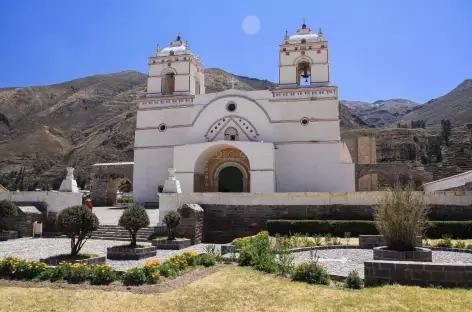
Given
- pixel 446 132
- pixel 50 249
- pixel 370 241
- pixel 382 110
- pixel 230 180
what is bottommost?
pixel 50 249

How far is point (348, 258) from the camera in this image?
1149cm

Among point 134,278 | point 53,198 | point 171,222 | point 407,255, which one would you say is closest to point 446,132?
point 171,222

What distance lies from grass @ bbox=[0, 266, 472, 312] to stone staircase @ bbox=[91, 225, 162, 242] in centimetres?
960

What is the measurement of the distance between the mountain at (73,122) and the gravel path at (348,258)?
53200 mm

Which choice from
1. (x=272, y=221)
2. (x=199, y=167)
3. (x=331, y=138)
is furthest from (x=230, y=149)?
(x=272, y=221)

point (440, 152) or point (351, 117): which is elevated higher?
point (351, 117)

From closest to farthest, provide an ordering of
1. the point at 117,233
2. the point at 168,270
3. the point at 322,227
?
the point at 168,270 < the point at 322,227 < the point at 117,233

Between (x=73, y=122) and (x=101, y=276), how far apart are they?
329ft

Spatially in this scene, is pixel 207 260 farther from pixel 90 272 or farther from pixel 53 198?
pixel 53 198

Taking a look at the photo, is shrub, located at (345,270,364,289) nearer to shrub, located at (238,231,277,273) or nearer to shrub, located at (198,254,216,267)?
shrub, located at (238,231,277,273)

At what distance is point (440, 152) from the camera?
5575 cm

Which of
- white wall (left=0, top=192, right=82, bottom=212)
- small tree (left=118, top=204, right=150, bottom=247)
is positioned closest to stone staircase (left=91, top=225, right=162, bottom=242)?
white wall (left=0, top=192, right=82, bottom=212)

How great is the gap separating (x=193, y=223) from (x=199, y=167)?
Result: 1024 centimetres

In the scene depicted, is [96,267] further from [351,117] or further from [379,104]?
[379,104]
